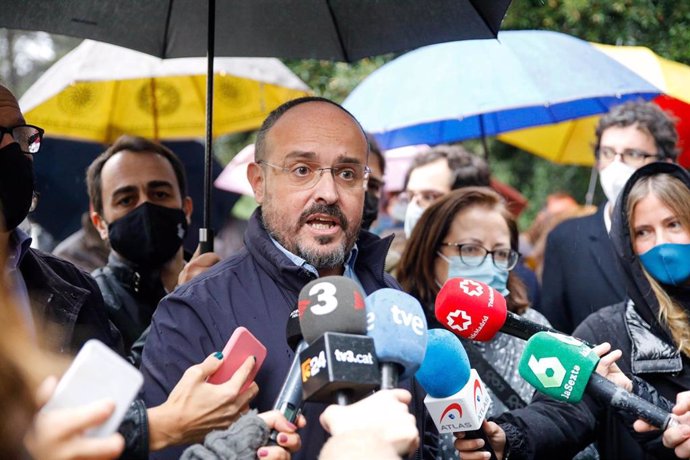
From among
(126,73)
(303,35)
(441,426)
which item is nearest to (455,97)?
(303,35)

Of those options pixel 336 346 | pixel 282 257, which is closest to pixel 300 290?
pixel 282 257

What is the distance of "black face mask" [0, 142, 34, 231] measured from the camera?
9.69ft

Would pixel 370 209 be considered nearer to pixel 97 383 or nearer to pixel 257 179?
pixel 257 179

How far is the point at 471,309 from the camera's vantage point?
299 cm

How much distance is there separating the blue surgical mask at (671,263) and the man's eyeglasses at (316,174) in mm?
1454

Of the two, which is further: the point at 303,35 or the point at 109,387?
the point at 303,35

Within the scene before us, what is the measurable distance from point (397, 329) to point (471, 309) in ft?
3.18

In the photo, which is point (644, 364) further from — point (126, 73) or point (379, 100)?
point (126, 73)

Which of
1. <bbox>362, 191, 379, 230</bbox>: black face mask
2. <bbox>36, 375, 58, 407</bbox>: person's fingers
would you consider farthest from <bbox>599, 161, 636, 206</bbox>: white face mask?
<bbox>36, 375, 58, 407</bbox>: person's fingers

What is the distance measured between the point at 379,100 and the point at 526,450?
2892mm

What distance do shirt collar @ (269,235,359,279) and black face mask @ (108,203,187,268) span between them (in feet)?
4.05

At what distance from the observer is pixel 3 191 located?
9.68ft

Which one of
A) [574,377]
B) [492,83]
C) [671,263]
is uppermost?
[492,83]

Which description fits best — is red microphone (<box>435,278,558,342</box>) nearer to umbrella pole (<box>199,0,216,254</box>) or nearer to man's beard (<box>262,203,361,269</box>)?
man's beard (<box>262,203,361,269</box>)
